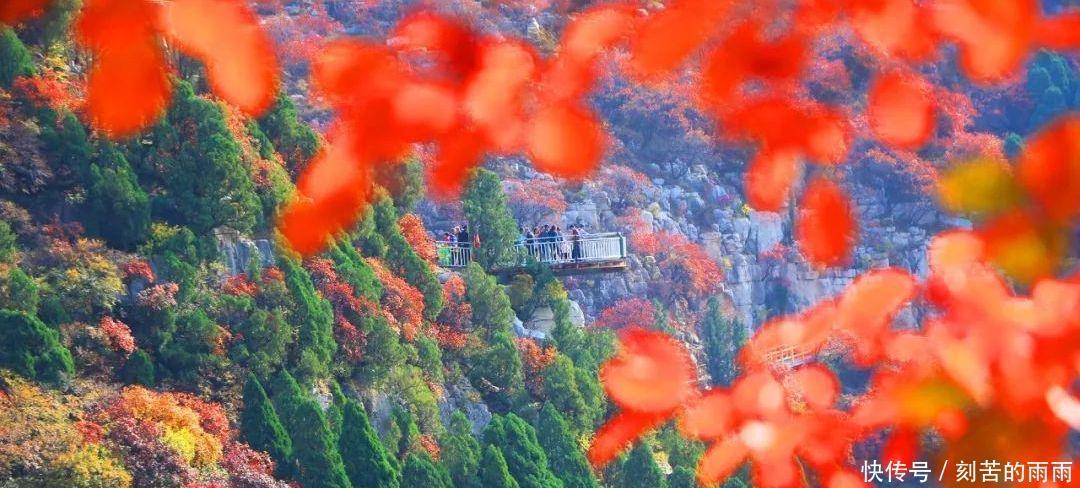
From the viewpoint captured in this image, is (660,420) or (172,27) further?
(660,420)

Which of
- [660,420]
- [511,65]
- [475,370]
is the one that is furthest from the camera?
[511,65]

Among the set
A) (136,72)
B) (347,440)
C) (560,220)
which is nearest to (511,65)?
(560,220)

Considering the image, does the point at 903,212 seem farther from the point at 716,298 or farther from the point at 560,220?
the point at 560,220

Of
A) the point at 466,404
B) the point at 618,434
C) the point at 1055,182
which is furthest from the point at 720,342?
the point at 1055,182

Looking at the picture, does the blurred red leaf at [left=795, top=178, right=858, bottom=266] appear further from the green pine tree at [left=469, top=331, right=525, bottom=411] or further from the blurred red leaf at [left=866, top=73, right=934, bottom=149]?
the green pine tree at [left=469, top=331, right=525, bottom=411]

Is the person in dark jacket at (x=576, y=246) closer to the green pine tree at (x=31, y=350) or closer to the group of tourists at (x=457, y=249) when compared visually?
the group of tourists at (x=457, y=249)

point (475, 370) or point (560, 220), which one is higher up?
point (560, 220)

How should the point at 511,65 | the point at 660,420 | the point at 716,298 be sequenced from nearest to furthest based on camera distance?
the point at 660,420 → the point at 511,65 → the point at 716,298
